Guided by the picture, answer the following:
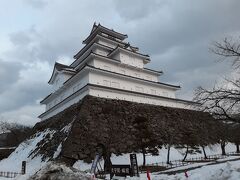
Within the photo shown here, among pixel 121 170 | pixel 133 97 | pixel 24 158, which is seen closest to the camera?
pixel 121 170

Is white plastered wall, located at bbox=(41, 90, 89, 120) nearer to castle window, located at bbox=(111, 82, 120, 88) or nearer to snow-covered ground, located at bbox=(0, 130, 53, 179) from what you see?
snow-covered ground, located at bbox=(0, 130, 53, 179)

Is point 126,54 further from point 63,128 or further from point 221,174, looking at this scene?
point 221,174

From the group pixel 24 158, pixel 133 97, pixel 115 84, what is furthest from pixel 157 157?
pixel 24 158

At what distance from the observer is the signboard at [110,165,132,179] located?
46.4 feet

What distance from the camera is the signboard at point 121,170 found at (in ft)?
46.4

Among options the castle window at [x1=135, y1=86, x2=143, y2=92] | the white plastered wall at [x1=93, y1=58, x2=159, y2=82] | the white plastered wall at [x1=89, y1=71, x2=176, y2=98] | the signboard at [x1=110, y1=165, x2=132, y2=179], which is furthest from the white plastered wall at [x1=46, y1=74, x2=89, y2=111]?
the signboard at [x1=110, y1=165, x2=132, y2=179]

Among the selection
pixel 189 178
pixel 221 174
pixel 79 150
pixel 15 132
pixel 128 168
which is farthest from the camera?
pixel 15 132

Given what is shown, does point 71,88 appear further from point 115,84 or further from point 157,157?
point 157,157

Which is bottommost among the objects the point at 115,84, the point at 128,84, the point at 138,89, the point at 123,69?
the point at 138,89

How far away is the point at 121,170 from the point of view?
47.3 ft

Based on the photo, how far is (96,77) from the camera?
32.2m

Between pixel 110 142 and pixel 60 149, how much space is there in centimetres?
526

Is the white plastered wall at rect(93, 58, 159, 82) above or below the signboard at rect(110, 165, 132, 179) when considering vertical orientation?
above

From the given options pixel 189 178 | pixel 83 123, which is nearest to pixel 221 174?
pixel 189 178
